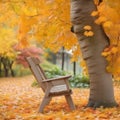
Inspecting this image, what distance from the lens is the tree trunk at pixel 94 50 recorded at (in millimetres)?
8398

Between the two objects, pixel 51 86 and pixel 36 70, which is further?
pixel 36 70

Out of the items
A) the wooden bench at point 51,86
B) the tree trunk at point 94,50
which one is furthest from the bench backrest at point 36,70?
the tree trunk at point 94,50

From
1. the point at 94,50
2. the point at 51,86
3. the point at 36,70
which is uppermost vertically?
the point at 94,50

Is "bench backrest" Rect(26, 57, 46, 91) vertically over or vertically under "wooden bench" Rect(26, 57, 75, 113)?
over

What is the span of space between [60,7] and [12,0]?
1325 mm

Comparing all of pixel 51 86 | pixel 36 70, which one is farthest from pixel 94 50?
pixel 36 70

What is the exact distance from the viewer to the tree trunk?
840cm

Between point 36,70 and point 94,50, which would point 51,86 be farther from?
point 94,50

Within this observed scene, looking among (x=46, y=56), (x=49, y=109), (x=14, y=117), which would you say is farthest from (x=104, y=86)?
(x=46, y=56)

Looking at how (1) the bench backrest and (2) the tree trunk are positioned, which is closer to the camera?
(2) the tree trunk

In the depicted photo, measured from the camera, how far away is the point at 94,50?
8500 millimetres

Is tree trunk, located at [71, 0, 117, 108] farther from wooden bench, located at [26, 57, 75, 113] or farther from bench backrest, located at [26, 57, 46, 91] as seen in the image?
bench backrest, located at [26, 57, 46, 91]

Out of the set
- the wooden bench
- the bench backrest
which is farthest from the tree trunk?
the bench backrest

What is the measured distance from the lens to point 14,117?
764 cm
